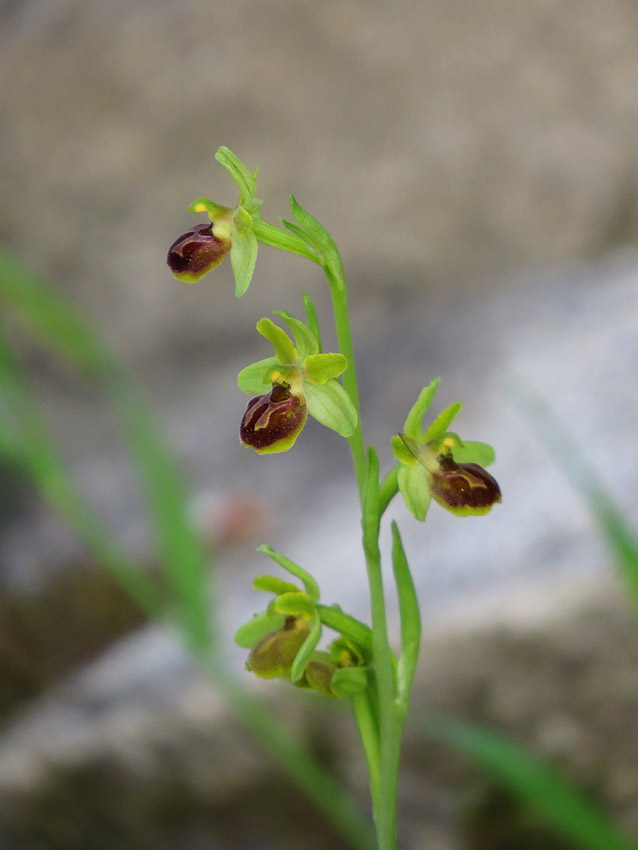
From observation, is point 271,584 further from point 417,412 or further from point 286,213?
point 286,213

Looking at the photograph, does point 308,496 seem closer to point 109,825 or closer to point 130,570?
point 109,825

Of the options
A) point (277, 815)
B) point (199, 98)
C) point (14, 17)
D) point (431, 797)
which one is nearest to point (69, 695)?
point (277, 815)

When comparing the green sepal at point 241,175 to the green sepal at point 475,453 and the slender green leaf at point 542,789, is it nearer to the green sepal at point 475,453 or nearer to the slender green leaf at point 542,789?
the green sepal at point 475,453

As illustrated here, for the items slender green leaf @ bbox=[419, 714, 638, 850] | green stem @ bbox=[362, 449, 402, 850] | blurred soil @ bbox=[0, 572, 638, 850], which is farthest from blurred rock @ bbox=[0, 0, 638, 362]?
green stem @ bbox=[362, 449, 402, 850]

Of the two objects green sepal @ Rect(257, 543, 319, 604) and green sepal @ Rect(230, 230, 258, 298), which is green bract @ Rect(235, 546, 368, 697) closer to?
green sepal @ Rect(257, 543, 319, 604)

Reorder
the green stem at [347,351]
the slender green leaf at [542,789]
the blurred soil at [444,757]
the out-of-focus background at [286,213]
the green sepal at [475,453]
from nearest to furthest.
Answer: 1. the green stem at [347,351]
2. the green sepal at [475,453]
3. the slender green leaf at [542,789]
4. the blurred soil at [444,757]
5. the out-of-focus background at [286,213]

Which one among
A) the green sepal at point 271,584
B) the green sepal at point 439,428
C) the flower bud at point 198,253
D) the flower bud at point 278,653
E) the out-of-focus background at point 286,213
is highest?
the out-of-focus background at point 286,213

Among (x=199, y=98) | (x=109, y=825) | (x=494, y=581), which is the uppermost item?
(x=199, y=98)

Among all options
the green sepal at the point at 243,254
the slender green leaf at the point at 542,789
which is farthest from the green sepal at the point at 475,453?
the slender green leaf at the point at 542,789
